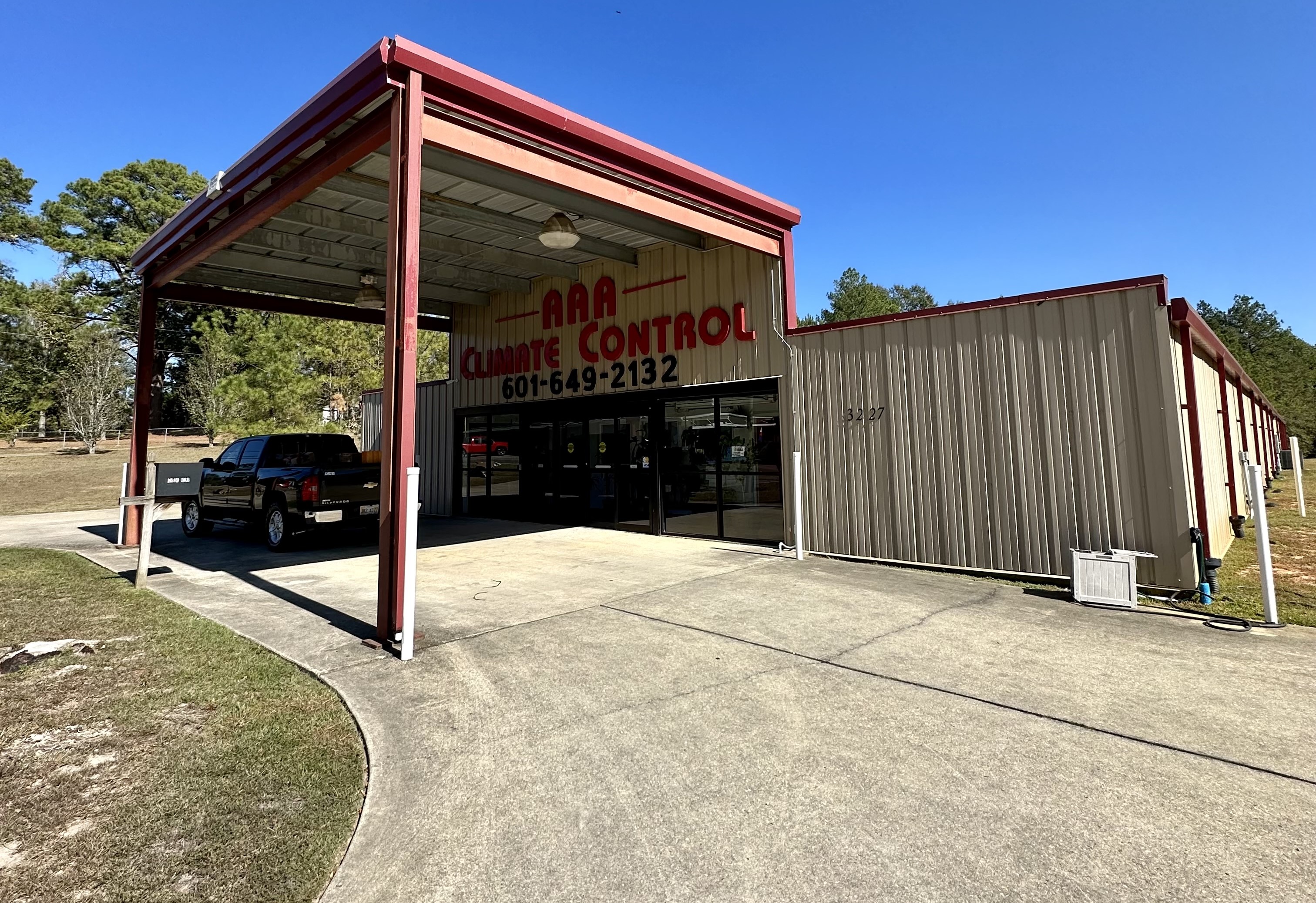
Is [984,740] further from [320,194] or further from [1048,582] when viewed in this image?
[320,194]

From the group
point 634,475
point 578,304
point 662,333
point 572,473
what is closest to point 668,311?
point 662,333

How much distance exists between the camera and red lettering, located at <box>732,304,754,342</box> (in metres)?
9.80

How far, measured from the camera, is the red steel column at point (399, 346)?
4.96 meters

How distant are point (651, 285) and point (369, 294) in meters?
5.35

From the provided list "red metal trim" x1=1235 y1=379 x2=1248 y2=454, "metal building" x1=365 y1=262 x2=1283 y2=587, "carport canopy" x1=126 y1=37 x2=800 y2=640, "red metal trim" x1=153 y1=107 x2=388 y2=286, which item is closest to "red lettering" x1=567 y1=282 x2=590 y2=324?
"metal building" x1=365 y1=262 x2=1283 y2=587

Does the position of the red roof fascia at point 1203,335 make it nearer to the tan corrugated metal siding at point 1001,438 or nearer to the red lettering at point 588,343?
the tan corrugated metal siding at point 1001,438

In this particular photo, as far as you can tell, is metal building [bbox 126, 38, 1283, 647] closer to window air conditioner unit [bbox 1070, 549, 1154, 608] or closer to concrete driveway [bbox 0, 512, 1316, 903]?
window air conditioner unit [bbox 1070, 549, 1154, 608]

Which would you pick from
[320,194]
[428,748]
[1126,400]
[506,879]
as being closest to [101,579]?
[320,194]

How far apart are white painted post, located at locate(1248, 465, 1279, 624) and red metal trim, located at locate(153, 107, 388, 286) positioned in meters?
8.42

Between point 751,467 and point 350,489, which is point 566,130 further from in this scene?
point 350,489

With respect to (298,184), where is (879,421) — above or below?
below

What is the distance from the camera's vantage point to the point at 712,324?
405 inches

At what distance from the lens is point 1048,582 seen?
22.5 feet

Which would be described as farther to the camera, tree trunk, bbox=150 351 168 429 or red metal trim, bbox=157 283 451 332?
tree trunk, bbox=150 351 168 429
